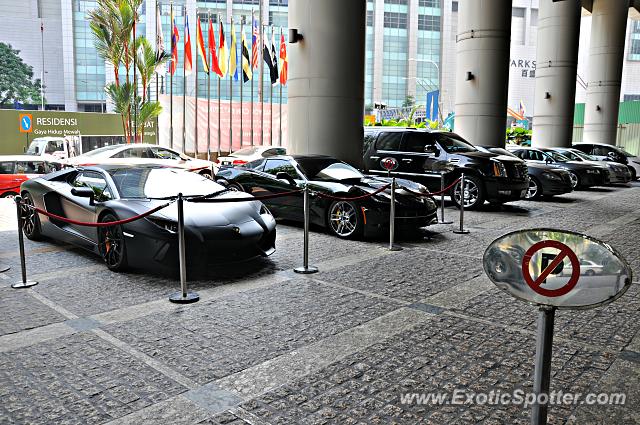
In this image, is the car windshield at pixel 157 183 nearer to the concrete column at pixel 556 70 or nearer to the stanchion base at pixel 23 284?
the stanchion base at pixel 23 284

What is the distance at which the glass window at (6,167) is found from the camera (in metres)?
15.1

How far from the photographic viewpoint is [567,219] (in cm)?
1239

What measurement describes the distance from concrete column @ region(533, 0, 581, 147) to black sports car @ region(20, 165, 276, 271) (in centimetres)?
2247

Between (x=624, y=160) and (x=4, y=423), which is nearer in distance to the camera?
(x=4, y=423)

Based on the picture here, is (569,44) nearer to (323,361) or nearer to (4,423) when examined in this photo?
(323,361)

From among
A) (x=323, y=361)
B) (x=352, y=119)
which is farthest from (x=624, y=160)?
(x=323, y=361)

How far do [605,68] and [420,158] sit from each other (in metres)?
23.9

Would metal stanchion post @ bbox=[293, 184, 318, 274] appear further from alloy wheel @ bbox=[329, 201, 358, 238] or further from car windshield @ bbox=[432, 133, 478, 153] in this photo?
car windshield @ bbox=[432, 133, 478, 153]

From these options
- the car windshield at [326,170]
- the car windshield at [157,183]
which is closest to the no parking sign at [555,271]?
the car windshield at [157,183]

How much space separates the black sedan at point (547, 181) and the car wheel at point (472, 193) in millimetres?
2559

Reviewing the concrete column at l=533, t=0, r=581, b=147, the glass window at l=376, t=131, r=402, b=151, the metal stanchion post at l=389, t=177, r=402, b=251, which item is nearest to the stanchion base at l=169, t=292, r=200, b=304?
the metal stanchion post at l=389, t=177, r=402, b=251

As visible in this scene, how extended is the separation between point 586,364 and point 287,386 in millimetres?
2253

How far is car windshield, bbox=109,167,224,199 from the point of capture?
7355 millimetres

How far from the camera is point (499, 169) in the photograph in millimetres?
13398
